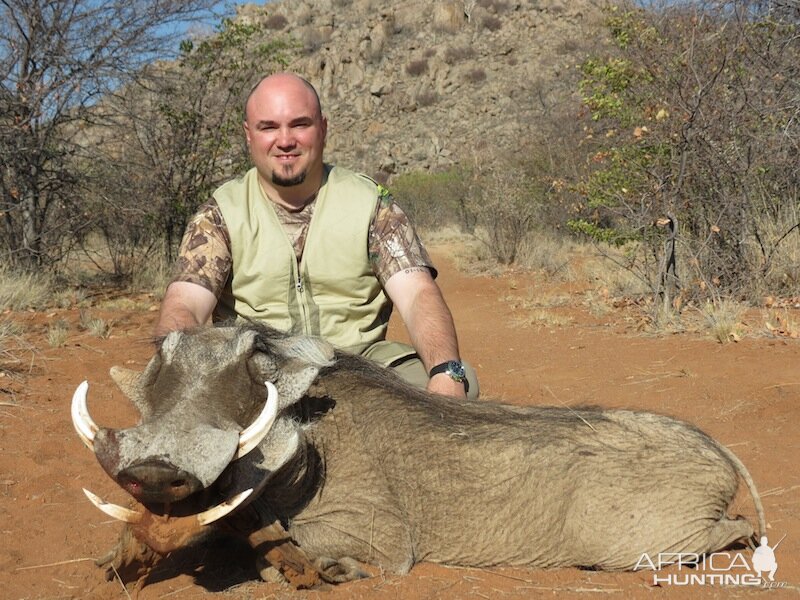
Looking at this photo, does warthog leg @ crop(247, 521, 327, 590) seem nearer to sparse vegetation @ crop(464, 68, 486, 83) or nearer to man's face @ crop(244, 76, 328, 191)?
man's face @ crop(244, 76, 328, 191)

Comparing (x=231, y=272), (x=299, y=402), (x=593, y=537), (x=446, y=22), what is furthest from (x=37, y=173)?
(x=446, y=22)

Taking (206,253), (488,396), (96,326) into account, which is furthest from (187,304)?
(96,326)

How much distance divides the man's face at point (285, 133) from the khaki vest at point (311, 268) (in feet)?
0.44

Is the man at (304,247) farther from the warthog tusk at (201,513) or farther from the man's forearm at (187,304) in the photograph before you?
the warthog tusk at (201,513)

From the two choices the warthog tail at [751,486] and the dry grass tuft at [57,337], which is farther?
the dry grass tuft at [57,337]

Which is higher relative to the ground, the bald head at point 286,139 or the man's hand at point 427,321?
the bald head at point 286,139

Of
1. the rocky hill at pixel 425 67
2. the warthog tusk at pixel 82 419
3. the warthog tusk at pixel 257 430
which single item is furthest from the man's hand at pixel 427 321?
the rocky hill at pixel 425 67

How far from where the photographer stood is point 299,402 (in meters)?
2.84

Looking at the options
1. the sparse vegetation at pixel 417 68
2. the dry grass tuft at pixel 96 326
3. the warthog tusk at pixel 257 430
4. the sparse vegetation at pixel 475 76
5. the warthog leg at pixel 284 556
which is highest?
the sparse vegetation at pixel 417 68

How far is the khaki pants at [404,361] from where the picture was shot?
3.75 metres

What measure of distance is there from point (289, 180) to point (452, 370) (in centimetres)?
121

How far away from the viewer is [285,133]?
3.89 m

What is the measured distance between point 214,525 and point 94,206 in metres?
8.71

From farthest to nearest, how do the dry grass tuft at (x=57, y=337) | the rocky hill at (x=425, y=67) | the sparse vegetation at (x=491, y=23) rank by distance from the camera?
the sparse vegetation at (x=491, y=23)
the rocky hill at (x=425, y=67)
the dry grass tuft at (x=57, y=337)
